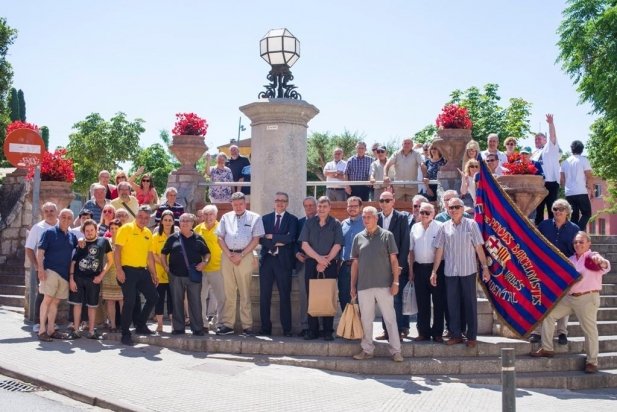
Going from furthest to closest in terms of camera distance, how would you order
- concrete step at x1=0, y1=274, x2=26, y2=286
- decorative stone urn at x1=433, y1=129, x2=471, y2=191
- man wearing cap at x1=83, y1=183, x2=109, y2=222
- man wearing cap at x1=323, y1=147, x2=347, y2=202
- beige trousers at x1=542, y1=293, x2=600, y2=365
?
concrete step at x1=0, y1=274, x2=26, y2=286 < man wearing cap at x1=323, y1=147, x2=347, y2=202 < decorative stone urn at x1=433, y1=129, x2=471, y2=191 < man wearing cap at x1=83, y1=183, x2=109, y2=222 < beige trousers at x1=542, y1=293, x2=600, y2=365

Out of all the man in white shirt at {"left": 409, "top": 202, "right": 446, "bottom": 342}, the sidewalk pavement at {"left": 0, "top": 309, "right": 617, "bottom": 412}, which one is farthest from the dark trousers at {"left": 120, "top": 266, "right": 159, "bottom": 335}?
the man in white shirt at {"left": 409, "top": 202, "right": 446, "bottom": 342}

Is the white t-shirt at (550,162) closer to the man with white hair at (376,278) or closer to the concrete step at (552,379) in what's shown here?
the concrete step at (552,379)

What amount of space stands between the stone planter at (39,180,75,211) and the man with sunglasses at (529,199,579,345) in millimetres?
9414

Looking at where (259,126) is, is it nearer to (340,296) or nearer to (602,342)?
(340,296)

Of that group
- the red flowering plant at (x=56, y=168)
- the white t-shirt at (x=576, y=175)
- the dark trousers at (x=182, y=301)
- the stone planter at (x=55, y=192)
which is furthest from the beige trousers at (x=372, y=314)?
the red flowering plant at (x=56, y=168)

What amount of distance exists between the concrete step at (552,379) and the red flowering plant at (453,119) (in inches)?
→ 209

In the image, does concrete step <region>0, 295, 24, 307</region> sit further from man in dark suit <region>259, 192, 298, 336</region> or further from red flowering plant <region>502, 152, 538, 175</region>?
red flowering plant <region>502, 152, 538, 175</region>

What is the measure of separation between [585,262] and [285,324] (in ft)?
13.6

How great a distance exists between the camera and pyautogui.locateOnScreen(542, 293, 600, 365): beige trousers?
8398 millimetres

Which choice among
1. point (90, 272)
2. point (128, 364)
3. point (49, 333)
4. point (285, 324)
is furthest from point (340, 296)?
point (49, 333)

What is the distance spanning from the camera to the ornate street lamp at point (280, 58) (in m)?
10.3

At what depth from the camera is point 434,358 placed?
332 inches

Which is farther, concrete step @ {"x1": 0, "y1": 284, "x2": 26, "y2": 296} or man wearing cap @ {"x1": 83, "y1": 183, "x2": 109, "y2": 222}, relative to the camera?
concrete step @ {"x1": 0, "y1": 284, "x2": 26, "y2": 296}

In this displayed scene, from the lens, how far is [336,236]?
8938 mm
